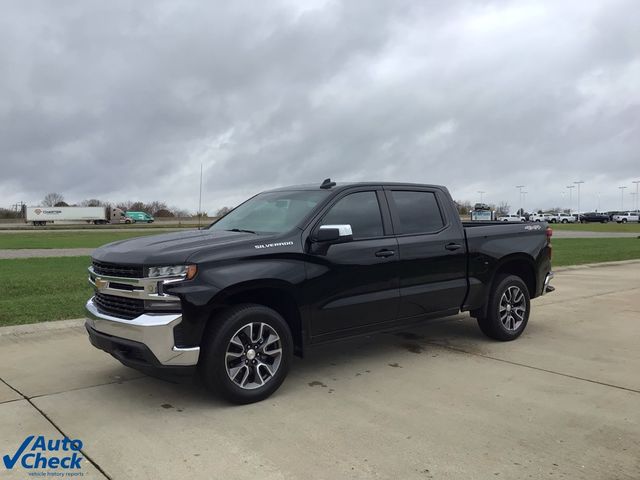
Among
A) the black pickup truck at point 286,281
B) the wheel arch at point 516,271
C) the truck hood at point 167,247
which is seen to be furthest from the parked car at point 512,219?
the truck hood at point 167,247

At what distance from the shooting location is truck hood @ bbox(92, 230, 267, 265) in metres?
4.34

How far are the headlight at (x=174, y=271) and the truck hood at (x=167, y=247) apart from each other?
0.14ft

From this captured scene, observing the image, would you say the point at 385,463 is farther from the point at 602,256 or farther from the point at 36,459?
the point at 602,256

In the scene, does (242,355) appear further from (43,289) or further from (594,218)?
(594,218)

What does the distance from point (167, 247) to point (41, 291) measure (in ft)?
21.3

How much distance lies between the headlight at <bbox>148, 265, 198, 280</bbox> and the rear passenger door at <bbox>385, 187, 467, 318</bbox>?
218 cm

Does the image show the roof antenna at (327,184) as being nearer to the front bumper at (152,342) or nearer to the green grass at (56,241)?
the front bumper at (152,342)

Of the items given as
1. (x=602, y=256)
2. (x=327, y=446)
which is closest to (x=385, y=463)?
(x=327, y=446)

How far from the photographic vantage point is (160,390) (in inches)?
195

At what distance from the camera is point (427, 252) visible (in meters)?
5.80

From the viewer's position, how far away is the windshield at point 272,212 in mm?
5234

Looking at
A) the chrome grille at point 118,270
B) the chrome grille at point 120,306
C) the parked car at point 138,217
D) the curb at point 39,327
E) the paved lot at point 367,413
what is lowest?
the paved lot at point 367,413

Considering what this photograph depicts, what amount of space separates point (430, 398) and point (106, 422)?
258 centimetres

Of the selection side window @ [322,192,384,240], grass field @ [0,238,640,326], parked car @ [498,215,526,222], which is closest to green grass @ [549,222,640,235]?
parked car @ [498,215,526,222]
